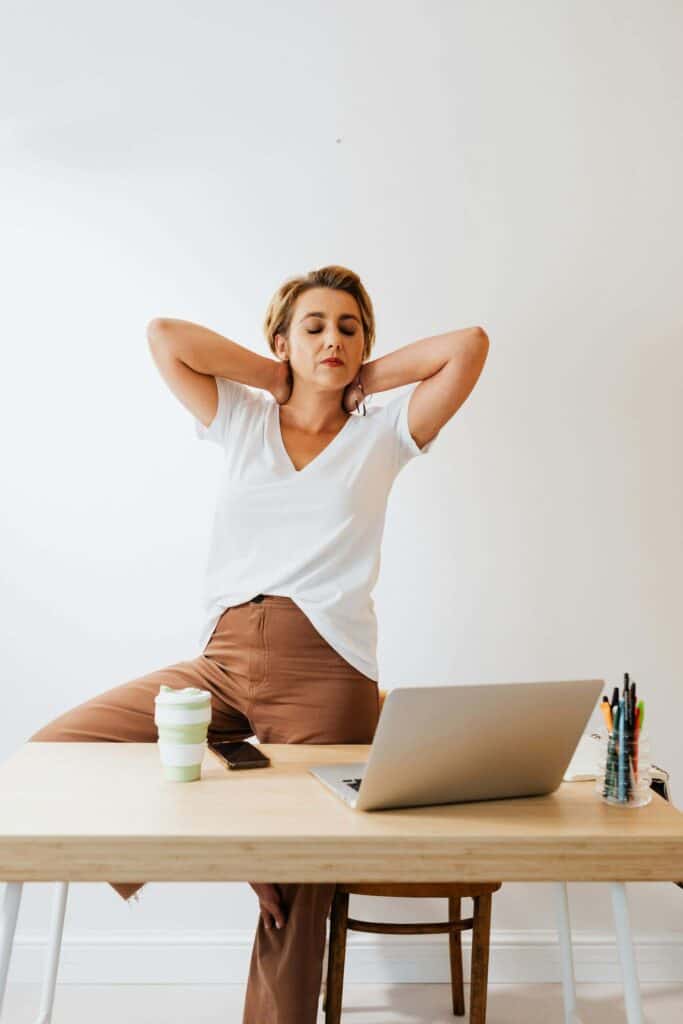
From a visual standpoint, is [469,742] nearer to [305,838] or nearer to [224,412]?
[305,838]

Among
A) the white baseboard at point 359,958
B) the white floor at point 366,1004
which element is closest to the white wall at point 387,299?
the white baseboard at point 359,958

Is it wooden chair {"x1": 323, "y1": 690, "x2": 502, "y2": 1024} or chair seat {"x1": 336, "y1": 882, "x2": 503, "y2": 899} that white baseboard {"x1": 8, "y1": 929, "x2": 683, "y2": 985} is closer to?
wooden chair {"x1": 323, "y1": 690, "x2": 502, "y2": 1024}

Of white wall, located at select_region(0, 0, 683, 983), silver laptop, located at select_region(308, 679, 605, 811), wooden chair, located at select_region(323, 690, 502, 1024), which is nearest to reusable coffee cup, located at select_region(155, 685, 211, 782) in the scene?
silver laptop, located at select_region(308, 679, 605, 811)

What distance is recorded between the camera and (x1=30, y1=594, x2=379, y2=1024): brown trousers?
1809mm

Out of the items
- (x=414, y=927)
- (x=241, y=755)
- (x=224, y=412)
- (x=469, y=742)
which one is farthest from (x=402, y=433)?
(x=414, y=927)

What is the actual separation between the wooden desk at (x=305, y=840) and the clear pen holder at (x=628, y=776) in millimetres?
22

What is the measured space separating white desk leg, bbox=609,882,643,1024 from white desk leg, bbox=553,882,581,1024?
1.98ft

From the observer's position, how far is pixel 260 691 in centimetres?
188

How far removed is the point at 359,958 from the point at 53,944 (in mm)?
963

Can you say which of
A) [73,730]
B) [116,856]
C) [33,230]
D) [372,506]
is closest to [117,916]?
[73,730]

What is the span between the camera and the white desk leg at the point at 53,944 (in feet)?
5.84

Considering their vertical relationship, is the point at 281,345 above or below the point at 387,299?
below

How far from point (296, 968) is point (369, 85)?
6.85 feet

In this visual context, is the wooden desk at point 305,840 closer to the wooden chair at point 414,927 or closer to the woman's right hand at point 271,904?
the woman's right hand at point 271,904
